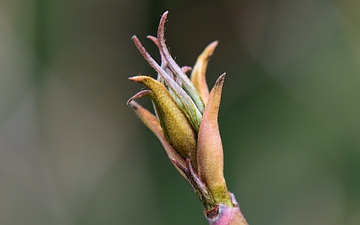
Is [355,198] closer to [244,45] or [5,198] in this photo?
[244,45]

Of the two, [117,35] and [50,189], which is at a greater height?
[117,35]

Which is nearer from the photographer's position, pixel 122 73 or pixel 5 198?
pixel 5 198

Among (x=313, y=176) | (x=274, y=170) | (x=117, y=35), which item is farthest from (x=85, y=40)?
(x=313, y=176)

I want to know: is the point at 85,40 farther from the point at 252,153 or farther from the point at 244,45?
the point at 252,153

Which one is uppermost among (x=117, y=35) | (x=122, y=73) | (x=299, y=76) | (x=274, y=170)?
(x=117, y=35)

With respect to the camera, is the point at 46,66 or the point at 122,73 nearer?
the point at 46,66

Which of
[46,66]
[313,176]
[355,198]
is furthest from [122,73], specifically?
[355,198]
